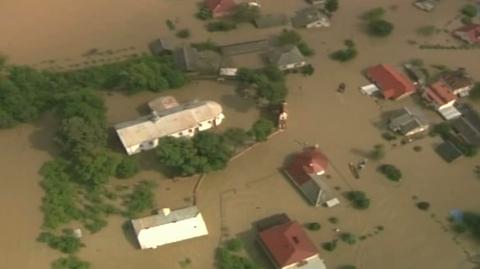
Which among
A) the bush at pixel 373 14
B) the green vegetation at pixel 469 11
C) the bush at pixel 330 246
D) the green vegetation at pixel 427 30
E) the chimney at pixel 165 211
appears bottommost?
the bush at pixel 330 246

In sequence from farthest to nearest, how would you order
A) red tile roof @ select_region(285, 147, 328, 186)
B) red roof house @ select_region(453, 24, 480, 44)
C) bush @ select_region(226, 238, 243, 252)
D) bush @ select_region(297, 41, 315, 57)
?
red roof house @ select_region(453, 24, 480, 44) < bush @ select_region(297, 41, 315, 57) < red tile roof @ select_region(285, 147, 328, 186) < bush @ select_region(226, 238, 243, 252)

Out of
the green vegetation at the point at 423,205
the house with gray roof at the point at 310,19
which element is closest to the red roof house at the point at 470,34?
the house with gray roof at the point at 310,19

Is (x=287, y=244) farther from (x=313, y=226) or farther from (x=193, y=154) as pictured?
(x=193, y=154)

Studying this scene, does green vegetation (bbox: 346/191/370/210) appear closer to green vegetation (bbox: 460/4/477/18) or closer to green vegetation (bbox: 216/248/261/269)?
green vegetation (bbox: 216/248/261/269)

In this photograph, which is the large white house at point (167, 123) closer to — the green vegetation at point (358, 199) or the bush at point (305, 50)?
the bush at point (305, 50)

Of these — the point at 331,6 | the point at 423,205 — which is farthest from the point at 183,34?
the point at 423,205

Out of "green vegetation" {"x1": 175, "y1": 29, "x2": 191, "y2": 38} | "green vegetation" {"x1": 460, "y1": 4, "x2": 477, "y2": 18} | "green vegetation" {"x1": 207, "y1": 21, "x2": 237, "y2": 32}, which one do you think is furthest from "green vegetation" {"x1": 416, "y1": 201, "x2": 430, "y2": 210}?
"green vegetation" {"x1": 175, "y1": 29, "x2": 191, "y2": 38}

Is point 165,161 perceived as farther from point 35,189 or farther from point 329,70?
point 329,70
